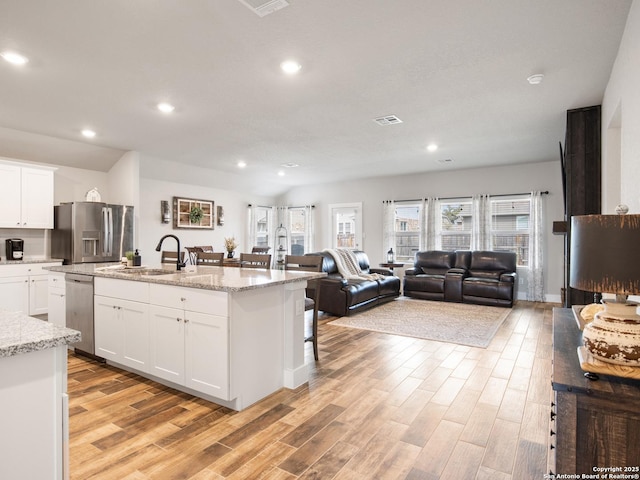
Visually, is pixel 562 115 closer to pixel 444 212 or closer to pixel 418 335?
pixel 418 335

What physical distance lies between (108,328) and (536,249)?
278 inches

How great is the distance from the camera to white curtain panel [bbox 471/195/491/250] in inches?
296

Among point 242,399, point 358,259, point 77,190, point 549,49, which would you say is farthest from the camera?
point 358,259

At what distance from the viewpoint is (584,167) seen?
12.8 ft

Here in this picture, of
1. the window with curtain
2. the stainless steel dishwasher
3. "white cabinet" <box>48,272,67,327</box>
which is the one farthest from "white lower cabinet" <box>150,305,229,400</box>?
the window with curtain

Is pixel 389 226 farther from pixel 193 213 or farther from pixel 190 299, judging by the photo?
pixel 190 299

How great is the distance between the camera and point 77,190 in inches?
240

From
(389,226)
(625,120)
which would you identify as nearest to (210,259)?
(625,120)

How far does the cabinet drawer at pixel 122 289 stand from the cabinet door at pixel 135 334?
0.05m

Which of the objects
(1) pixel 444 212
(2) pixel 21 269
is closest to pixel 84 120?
(2) pixel 21 269

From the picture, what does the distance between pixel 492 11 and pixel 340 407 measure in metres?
2.85

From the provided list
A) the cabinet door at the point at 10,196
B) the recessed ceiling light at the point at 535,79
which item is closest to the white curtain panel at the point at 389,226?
the recessed ceiling light at the point at 535,79

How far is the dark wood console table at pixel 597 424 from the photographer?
1058 mm

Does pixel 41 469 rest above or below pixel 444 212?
below
